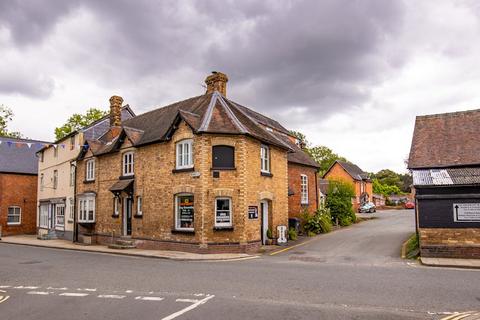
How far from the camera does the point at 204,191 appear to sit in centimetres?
1809

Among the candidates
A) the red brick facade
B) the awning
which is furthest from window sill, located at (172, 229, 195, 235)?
the red brick facade

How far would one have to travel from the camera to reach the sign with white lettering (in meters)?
15.2

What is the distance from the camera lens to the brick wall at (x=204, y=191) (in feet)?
59.2

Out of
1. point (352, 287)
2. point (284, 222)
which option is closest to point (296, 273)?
point (352, 287)

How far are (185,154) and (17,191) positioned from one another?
23.7 metres

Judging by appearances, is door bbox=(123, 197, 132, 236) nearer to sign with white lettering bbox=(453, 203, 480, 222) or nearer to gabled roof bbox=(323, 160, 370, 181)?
sign with white lettering bbox=(453, 203, 480, 222)

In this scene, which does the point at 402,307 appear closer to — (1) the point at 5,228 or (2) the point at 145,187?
→ (2) the point at 145,187

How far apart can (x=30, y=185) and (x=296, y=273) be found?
32.1 metres

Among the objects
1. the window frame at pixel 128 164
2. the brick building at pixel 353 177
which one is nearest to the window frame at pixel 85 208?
the window frame at pixel 128 164

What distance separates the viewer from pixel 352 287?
995cm

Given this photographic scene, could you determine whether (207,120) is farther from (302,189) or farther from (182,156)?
(302,189)

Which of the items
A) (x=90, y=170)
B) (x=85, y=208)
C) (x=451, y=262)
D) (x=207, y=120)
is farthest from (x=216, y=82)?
(x=451, y=262)

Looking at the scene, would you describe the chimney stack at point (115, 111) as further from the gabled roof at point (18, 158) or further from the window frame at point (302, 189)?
→ the window frame at point (302, 189)

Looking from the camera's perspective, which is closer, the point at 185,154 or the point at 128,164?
the point at 185,154
